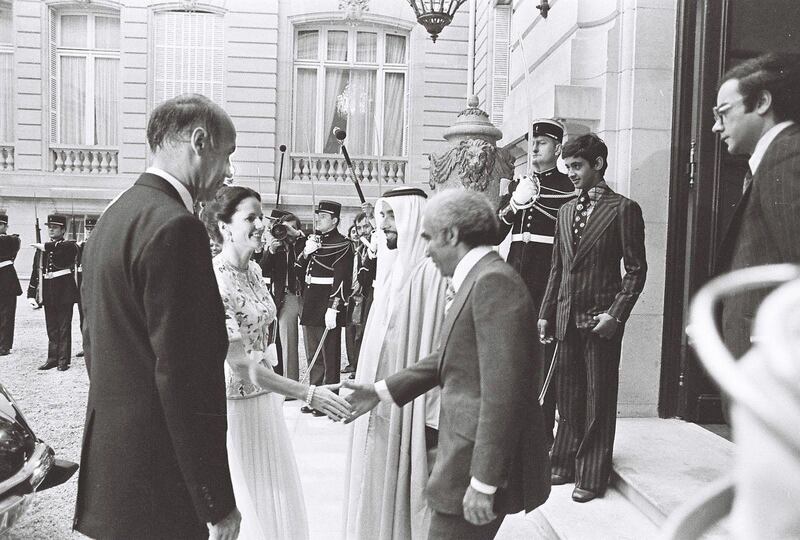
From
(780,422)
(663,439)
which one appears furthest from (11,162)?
(780,422)

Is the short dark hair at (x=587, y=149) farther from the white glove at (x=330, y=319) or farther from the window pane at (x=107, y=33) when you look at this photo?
the window pane at (x=107, y=33)

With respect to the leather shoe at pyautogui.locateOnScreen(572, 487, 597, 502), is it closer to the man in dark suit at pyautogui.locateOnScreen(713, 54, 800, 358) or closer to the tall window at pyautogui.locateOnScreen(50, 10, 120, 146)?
the man in dark suit at pyautogui.locateOnScreen(713, 54, 800, 358)

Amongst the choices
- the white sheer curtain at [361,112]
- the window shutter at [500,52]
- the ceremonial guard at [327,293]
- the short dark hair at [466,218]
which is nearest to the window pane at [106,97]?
the white sheer curtain at [361,112]

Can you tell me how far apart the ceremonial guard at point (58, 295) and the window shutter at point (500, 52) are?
7072mm

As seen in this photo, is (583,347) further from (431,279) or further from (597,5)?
(597,5)

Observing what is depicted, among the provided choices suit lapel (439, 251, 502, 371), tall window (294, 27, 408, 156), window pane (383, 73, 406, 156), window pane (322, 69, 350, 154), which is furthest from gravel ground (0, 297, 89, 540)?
window pane (383, 73, 406, 156)

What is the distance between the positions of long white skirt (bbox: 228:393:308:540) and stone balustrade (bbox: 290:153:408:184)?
1421 centimetres

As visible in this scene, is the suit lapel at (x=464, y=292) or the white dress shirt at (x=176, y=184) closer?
the white dress shirt at (x=176, y=184)

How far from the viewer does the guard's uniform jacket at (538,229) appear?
4.76 meters

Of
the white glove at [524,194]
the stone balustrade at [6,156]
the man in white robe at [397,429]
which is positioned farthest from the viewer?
the stone balustrade at [6,156]

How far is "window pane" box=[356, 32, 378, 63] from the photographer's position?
17.8 metres

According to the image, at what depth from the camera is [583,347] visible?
4125 millimetres

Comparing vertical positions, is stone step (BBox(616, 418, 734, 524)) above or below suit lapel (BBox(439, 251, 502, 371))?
below

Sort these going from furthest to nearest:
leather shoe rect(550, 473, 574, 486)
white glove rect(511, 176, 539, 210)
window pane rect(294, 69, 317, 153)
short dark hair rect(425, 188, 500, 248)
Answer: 1. window pane rect(294, 69, 317, 153)
2. white glove rect(511, 176, 539, 210)
3. leather shoe rect(550, 473, 574, 486)
4. short dark hair rect(425, 188, 500, 248)
